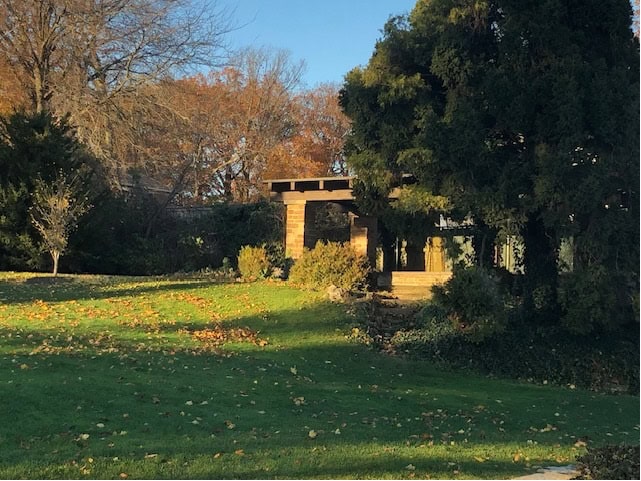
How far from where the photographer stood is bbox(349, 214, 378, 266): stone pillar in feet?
63.0

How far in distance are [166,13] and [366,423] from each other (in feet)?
73.7

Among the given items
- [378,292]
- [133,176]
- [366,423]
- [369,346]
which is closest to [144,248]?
[133,176]

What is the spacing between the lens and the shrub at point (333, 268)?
55.8 feet

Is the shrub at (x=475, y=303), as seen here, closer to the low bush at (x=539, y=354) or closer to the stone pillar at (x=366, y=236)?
the low bush at (x=539, y=354)

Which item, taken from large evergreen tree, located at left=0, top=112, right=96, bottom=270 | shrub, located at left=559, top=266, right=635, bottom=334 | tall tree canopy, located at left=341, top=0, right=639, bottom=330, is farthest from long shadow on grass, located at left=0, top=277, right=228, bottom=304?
shrub, located at left=559, top=266, right=635, bottom=334

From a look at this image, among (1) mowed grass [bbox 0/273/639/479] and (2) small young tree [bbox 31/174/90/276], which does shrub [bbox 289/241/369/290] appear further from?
(2) small young tree [bbox 31/174/90/276]

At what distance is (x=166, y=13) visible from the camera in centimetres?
2575

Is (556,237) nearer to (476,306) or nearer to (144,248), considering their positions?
(476,306)

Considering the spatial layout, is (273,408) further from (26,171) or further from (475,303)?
(26,171)

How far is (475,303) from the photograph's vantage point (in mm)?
11664

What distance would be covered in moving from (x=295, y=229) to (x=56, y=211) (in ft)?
23.0

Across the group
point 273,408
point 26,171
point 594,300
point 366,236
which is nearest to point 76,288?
point 26,171

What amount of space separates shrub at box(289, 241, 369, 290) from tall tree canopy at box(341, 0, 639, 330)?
12.8 feet

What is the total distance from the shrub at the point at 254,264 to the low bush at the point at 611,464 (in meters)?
15.4
